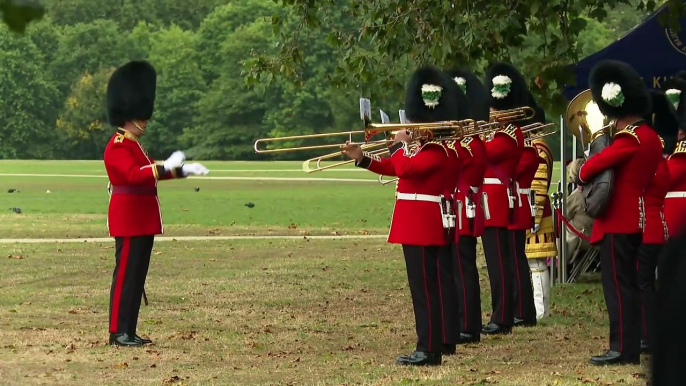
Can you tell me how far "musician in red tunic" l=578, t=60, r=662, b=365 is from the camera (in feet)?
23.4

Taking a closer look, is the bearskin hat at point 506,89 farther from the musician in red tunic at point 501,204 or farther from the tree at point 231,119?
the tree at point 231,119

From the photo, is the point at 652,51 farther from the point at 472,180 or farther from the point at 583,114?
the point at 472,180

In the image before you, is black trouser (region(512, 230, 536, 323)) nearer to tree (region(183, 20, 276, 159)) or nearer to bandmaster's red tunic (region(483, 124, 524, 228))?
bandmaster's red tunic (region(483, 124, 524, 228))

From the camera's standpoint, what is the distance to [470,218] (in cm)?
830

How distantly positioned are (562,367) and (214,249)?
31.2 ft

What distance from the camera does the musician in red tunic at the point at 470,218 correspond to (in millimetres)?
8250

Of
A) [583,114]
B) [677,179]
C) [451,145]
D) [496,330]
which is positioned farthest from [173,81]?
[451,145]

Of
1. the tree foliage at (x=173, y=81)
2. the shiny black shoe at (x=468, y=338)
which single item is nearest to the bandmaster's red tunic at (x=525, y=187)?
the shiny black shoe at (x=468, y=338)

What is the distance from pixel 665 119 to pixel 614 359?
171cm

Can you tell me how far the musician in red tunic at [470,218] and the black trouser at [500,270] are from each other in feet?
1.29

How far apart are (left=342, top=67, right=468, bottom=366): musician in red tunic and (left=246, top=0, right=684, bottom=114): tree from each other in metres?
2.51

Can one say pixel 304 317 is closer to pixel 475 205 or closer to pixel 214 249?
pixel 475 205

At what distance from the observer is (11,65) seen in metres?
56.0

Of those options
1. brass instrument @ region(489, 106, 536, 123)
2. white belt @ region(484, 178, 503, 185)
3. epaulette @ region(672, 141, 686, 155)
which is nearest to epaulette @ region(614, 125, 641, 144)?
epaulette @ region(672, 141, 686, 155)
